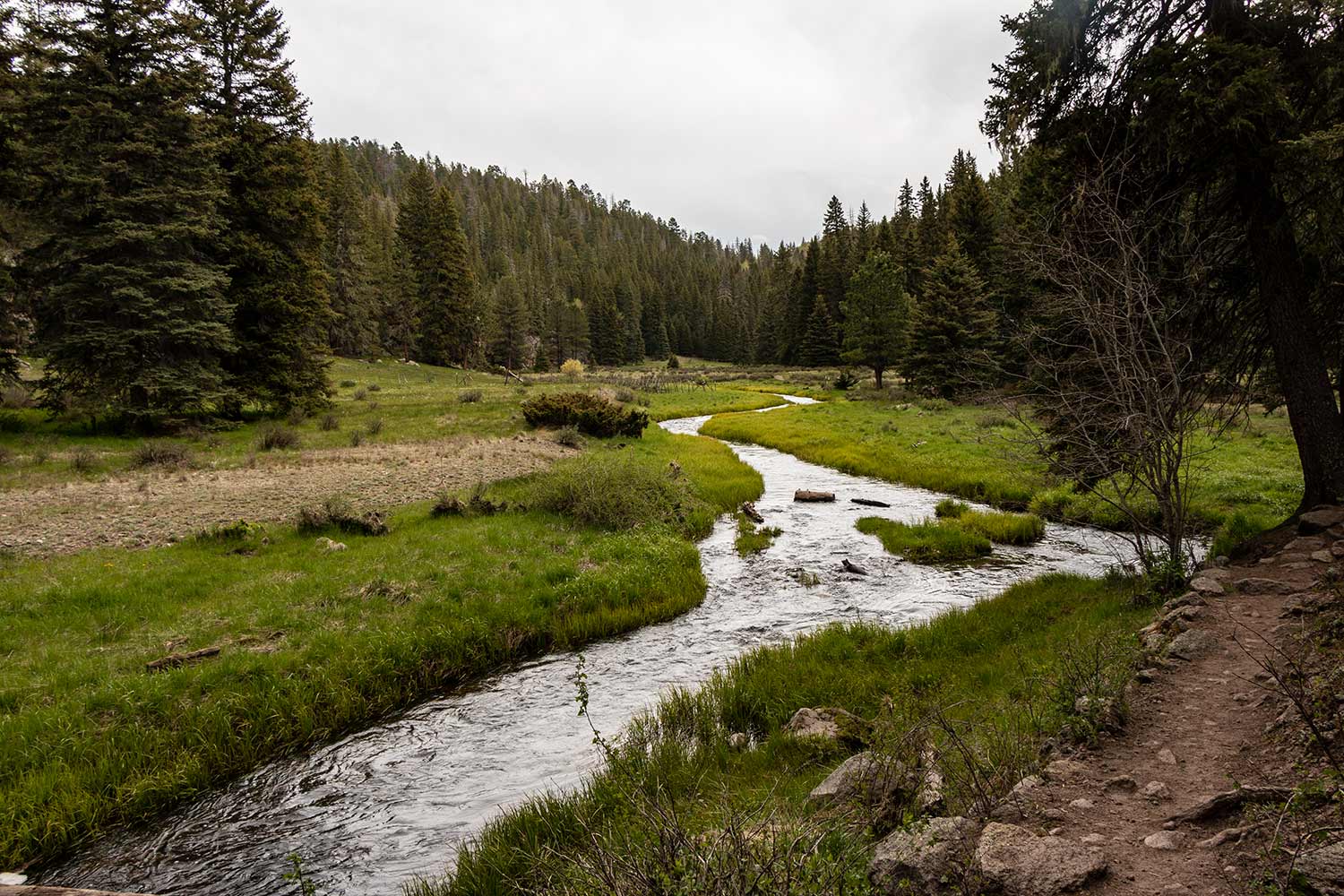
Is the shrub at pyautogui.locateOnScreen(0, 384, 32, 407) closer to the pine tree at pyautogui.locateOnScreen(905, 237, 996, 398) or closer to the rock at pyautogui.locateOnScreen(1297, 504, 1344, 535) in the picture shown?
the rock at pyautogui.locateOnScreen(1297, 504, 1344, 535)

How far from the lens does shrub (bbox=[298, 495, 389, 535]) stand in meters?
Result: 13.7

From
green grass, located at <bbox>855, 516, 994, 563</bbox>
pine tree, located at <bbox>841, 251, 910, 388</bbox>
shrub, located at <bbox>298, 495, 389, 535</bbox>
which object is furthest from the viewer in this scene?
pine tree, located at <bbox>841, 251, 910, 388</bbox>

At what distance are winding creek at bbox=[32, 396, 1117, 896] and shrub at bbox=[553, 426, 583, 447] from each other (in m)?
13.1

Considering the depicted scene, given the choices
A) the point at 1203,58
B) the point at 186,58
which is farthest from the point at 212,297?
the point at 1203,58

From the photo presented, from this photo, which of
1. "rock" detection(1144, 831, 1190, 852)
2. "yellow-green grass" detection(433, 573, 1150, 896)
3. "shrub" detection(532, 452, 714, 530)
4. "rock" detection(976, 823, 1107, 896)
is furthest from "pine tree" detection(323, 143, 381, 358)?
"rock" detection(1144, 831, 1190, 852)

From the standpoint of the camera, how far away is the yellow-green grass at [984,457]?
15.3 meters

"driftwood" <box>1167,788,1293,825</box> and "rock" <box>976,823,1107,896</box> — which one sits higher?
"driftwood" <box>1167,788,1293,825</box>

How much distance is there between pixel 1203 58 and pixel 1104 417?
4.98 metres

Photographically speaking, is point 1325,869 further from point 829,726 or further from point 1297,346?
point 1297,346

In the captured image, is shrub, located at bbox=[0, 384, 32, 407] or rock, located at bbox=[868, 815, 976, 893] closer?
rock, located at bbox=[868, 815, 976, 893]

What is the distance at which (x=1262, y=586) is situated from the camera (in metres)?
7.53

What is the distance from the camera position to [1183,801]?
405 centimetres

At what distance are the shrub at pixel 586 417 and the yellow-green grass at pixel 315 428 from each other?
3.25ft

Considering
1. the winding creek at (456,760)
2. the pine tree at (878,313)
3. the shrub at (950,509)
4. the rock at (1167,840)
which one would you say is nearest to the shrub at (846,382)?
the pine tree at (878,313)
